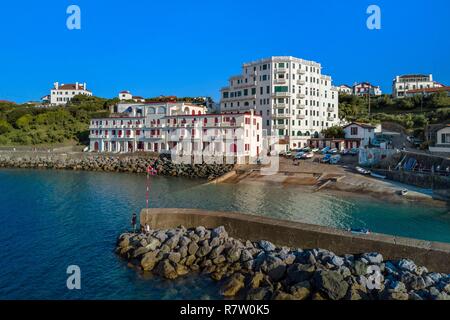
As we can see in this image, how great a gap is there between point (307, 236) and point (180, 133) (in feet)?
167

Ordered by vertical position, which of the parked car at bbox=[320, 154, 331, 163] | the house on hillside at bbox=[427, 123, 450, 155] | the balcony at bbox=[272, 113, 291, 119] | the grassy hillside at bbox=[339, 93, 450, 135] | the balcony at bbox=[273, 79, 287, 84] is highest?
the balcony at bbox=[273, 79, 287, 84]

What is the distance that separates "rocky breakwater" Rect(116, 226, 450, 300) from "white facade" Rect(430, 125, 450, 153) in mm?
39268

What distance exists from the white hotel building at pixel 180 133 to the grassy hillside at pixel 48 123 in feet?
48.8

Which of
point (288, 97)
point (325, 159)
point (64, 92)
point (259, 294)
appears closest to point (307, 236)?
point (259, 294)

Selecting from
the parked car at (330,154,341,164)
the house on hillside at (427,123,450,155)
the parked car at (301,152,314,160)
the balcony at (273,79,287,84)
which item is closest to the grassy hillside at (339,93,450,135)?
the balcony at (273,79,287,84)

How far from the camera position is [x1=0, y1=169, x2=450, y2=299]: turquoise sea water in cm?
1638

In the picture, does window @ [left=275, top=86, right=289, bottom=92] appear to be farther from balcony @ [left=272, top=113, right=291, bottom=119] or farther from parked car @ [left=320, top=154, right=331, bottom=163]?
parked car @ [left=320, top=154, right=331, bottom=163]

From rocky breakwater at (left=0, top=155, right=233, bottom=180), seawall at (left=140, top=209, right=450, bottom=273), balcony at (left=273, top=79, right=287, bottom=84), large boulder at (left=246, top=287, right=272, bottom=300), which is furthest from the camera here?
balcony at (left=273, top=79, right=287, bottom=84)

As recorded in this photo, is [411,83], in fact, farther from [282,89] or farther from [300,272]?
[300,272]

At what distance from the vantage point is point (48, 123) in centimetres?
10500
